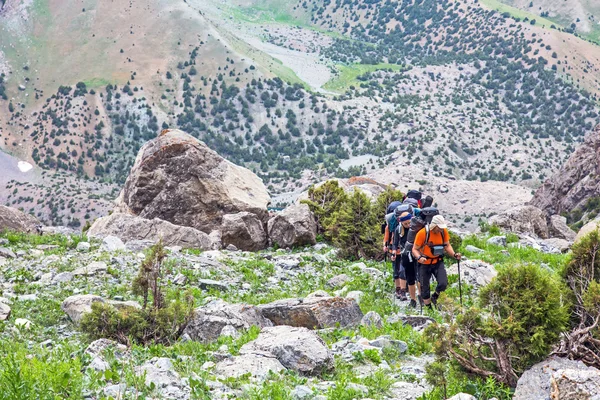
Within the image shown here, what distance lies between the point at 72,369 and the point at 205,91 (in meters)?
174

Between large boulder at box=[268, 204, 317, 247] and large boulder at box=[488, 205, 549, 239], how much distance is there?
988 centimetres

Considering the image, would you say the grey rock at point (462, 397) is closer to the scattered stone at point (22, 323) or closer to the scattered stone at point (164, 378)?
the scattered stone at point (164, 378)

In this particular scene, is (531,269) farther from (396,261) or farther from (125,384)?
(396,261)

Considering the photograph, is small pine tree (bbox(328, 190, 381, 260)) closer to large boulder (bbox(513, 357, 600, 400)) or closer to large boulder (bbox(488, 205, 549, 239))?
large boulder (bbox(488, 205, 549, 239))

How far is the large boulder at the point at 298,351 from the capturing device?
324 inches

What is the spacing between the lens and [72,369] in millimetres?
6750

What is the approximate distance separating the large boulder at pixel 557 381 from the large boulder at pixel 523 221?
22.4 metres

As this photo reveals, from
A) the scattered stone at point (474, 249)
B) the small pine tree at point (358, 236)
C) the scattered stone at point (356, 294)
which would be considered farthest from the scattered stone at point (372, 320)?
the scattered stone at point (474, 249)

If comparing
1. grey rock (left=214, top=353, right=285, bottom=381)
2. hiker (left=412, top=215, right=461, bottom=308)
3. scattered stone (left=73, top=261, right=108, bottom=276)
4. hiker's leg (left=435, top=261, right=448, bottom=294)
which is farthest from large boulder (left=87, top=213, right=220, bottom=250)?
grey rock (left=214, top=353, right=285, bottom=381)

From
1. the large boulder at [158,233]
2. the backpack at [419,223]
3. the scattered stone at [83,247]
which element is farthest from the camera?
the large boulder at [158,233]

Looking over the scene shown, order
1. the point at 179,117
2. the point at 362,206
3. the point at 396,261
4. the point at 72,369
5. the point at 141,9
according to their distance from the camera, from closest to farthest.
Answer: the point at 72,369 < the point at 396,261 < the point at 362,206 < the point at 179,117 < the point at 141,9

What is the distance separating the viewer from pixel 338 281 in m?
16.1

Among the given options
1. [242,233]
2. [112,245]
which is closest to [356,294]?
[112,245]

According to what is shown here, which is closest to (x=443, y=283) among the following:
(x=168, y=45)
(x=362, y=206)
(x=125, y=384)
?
(x=125, y=384)
